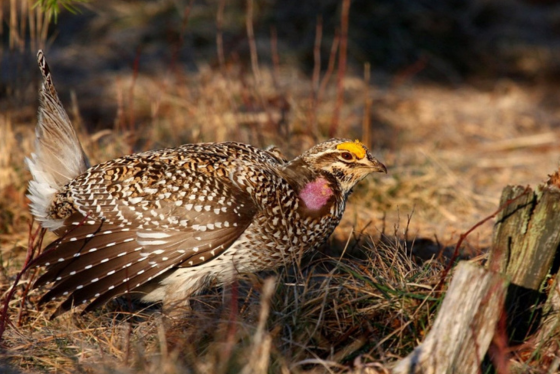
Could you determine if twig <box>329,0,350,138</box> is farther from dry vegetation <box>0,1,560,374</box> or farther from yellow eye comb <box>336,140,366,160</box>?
yellow eye comb <box>336,140,366,160</box>

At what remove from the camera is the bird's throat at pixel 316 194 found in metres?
4.06

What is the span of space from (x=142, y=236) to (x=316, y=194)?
1.00 meters

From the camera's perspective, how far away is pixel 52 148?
14.5 feet

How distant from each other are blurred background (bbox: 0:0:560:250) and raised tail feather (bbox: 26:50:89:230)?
959 mm

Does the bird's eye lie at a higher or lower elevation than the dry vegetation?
higher

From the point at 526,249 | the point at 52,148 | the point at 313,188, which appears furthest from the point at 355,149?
the point at 52,148

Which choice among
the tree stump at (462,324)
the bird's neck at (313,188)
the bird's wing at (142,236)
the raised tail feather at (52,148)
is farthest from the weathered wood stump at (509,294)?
the raised tail feather at (52,148)

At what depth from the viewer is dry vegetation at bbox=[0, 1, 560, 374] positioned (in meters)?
3.21

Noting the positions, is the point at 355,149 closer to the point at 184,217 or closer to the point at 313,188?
the point at 313,188

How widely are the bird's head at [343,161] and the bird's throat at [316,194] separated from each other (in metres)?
0.10

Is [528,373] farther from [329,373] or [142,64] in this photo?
[142,64]

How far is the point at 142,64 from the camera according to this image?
9461 mm

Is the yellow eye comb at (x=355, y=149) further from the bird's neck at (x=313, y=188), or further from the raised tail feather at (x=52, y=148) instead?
the raised tail feather at (x=52, y=148)

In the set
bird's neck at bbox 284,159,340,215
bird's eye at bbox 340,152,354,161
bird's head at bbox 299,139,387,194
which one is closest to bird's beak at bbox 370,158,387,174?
bird's head at bbox 299,139,387,194
